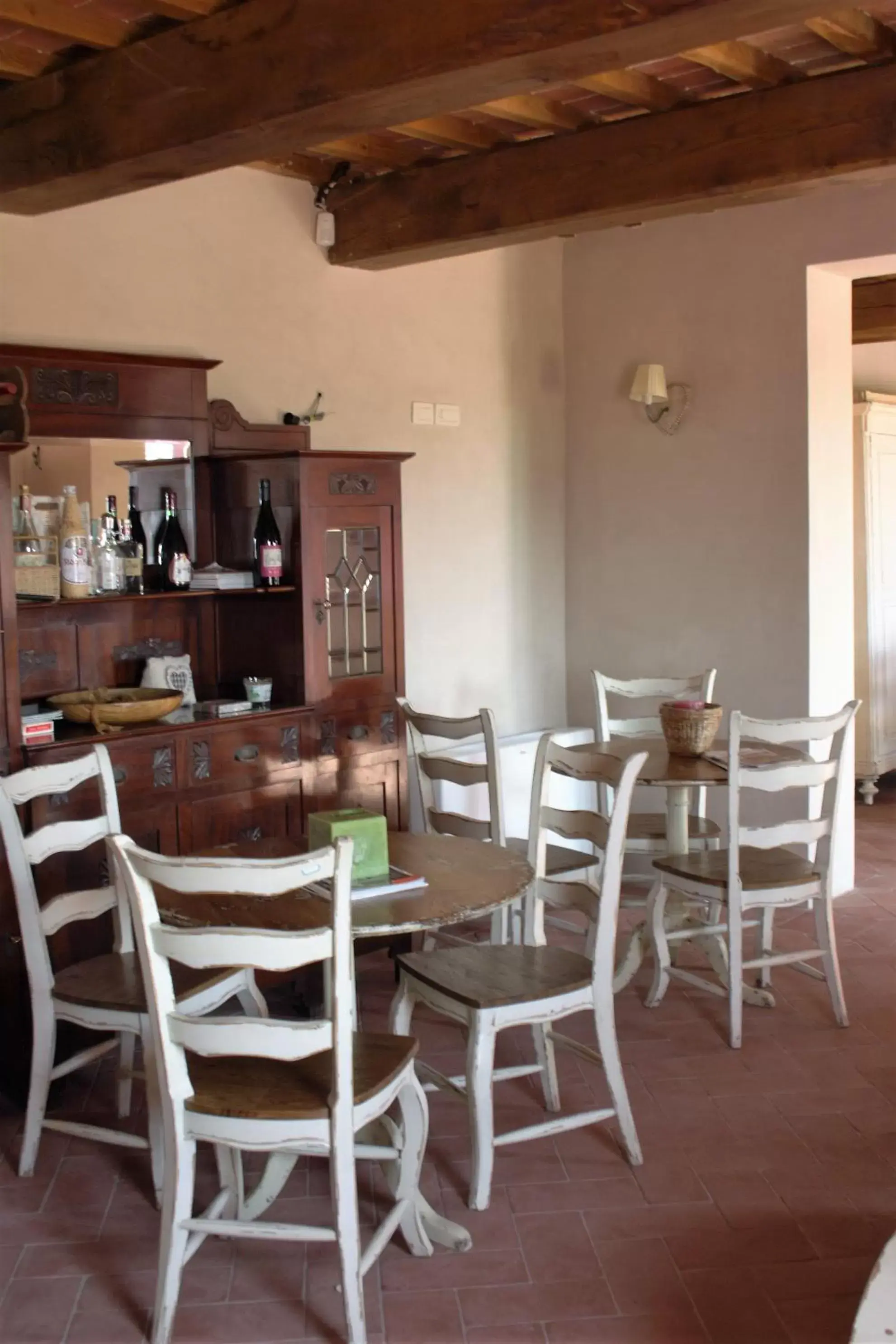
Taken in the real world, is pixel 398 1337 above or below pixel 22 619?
below

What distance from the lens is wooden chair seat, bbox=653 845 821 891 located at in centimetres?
397

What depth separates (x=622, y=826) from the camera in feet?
10.2

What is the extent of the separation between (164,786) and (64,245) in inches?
67.3

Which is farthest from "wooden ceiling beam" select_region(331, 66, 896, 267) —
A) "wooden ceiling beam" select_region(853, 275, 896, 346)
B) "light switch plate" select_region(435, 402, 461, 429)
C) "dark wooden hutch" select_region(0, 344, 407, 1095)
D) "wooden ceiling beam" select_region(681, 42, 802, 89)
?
"wooden ceiling beam" select_region(853, 275, 896, 346)

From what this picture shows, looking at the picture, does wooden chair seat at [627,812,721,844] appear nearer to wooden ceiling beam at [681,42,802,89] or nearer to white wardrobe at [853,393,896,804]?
wooden ceiling beam at [681,42,802,89]

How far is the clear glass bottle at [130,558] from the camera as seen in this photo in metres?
4.17

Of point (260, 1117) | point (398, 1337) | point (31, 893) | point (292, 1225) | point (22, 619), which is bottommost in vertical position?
point (398, 1337)

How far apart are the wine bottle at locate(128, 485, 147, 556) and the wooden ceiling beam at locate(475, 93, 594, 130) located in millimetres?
1622

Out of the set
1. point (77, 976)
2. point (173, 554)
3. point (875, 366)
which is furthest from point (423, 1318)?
point (875, 366)

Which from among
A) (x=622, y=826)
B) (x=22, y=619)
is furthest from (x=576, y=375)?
(x=622, y=826)

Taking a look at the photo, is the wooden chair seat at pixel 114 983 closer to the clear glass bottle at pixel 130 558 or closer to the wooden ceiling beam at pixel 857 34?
the clear glass bottle at pixel 130 558

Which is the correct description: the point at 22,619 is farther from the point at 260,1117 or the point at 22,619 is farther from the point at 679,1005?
the point at 679,1005

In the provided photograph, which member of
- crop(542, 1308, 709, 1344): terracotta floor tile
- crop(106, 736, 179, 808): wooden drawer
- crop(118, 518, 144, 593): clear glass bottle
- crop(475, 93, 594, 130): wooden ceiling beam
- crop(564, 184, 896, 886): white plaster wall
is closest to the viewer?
crop(542, 1308, 709, 1344): terracotta floor tile

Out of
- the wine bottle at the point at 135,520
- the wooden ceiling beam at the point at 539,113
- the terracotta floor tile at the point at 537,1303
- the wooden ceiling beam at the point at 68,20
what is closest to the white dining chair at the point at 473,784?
the wine bottle at the point at 135,520
